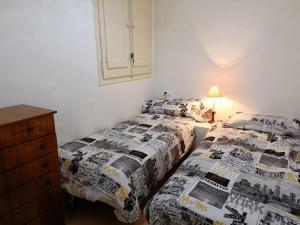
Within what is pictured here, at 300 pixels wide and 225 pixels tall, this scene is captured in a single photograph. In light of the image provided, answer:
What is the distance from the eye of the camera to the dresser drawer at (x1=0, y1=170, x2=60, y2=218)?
129 centimetres

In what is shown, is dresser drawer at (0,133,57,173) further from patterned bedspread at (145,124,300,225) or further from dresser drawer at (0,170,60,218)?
patterned bedspread at (145,124,300,225)

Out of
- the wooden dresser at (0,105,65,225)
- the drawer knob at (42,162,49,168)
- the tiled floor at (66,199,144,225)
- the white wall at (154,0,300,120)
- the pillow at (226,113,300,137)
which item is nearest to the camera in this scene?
the wooden dresser at (0,105,65,225)

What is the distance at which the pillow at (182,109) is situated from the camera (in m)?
2.87

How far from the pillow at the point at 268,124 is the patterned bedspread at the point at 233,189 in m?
0.33

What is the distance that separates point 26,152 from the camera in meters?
1.35

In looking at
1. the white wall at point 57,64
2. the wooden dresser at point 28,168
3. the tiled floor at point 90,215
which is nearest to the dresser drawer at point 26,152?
the wooden dresser at point 28,168

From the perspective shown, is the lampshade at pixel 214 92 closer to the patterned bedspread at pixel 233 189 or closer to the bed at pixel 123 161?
the bed at pixel 123 161

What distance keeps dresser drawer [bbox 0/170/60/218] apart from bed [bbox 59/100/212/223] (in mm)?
227

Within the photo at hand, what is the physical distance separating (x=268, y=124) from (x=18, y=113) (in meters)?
2.34

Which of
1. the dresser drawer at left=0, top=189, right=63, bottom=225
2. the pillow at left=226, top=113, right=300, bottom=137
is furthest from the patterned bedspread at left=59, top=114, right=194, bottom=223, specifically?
the pillow at left=226, top=113, right=300, bottom=137

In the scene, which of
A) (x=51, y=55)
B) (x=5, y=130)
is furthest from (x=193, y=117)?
(x=5, y=130)

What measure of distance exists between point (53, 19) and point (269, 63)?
2.33 meters

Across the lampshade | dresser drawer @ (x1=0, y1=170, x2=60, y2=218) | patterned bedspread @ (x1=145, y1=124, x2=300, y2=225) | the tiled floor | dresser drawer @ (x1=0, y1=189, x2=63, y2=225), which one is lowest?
the tiled floor

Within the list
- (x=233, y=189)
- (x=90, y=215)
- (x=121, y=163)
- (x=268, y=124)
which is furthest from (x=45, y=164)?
(x=268, y=124)
